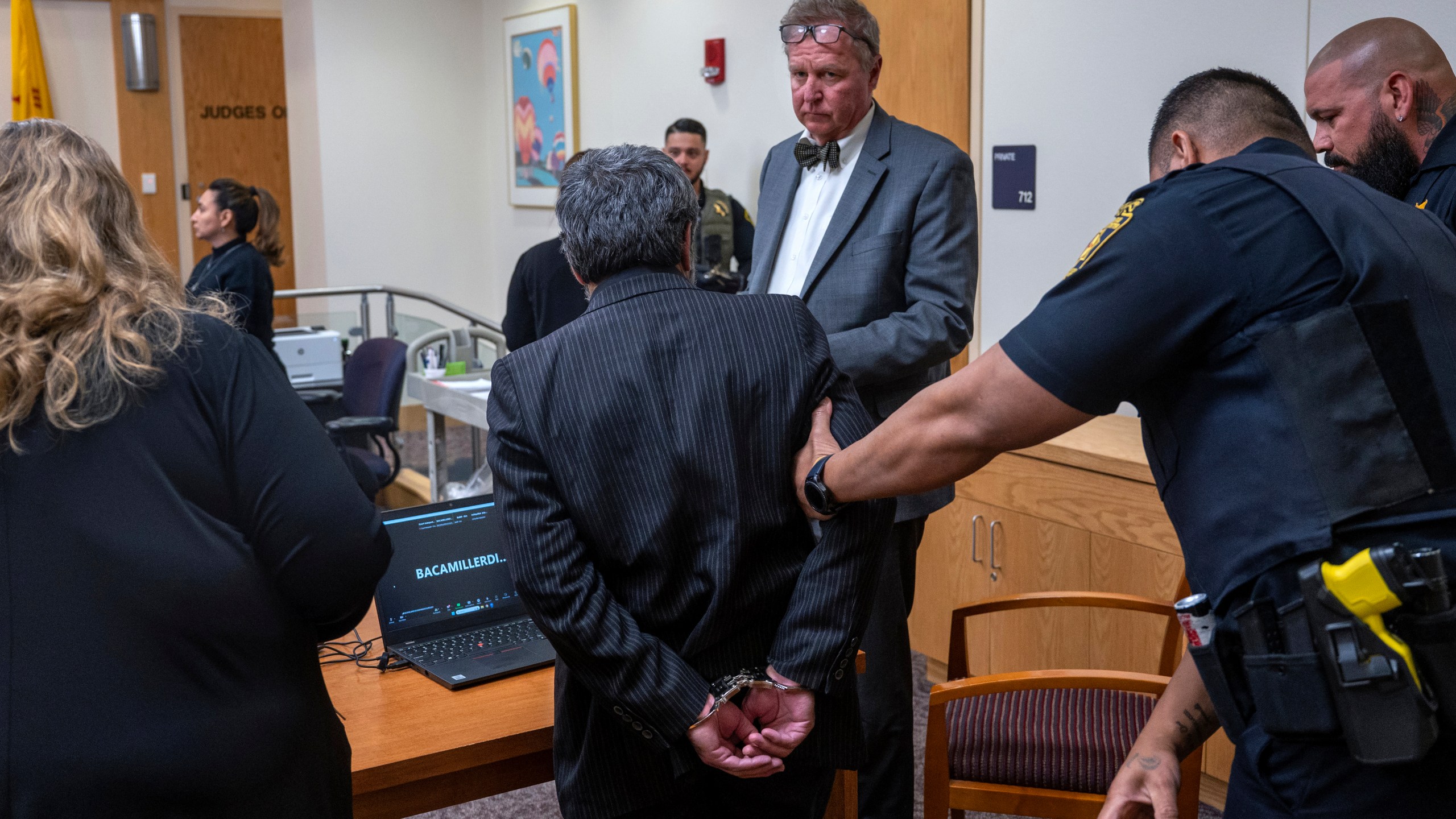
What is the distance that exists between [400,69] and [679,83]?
2.60m

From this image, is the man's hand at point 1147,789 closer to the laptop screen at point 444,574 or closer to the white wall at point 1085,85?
the laptop screen at point 444,574

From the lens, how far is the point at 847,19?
234cm

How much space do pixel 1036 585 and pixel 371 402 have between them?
291 cm

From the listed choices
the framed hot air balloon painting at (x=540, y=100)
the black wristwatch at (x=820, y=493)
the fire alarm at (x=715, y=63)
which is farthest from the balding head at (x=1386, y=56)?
the framed hot air balloon painting at (x=540, y=100)

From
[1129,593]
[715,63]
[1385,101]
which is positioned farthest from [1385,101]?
[715,63]

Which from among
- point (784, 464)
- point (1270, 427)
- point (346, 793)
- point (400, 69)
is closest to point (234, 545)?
point (346, 793)

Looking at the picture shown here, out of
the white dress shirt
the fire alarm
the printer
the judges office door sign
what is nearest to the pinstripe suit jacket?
the white dress shirt

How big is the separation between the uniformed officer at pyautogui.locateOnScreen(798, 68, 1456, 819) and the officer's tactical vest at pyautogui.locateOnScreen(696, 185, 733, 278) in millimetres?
4180

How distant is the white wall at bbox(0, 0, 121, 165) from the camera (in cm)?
824

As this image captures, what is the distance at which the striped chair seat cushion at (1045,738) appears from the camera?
2.04m

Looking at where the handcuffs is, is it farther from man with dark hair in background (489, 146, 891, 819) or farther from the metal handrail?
the metal handrail

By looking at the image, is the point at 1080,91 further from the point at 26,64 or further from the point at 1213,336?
the point at 26,64

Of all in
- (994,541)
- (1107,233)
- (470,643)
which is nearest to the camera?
(1107,233)

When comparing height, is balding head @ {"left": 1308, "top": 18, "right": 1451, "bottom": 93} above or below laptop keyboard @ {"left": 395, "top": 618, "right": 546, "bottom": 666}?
above
